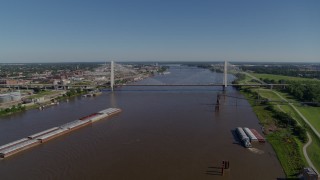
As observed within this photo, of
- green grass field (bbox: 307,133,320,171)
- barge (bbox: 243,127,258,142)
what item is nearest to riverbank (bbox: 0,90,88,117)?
barge (bbox: 243,127,258,142)

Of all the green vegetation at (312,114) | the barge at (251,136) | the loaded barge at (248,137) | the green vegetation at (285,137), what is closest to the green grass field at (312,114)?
the green vegetation at (312,114)

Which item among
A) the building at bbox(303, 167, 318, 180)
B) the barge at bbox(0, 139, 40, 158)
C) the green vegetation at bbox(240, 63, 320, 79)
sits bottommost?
the barge at bbox(0, 139, 40, 158)

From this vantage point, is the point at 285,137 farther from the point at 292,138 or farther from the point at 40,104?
the point at 40,104

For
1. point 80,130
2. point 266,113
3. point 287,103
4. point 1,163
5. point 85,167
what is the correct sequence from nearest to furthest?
point 85,167 → point 1,163 → point 80,130 → point 266,113 → point 287,103

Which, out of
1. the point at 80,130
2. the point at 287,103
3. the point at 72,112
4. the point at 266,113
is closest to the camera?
the point at 80,130

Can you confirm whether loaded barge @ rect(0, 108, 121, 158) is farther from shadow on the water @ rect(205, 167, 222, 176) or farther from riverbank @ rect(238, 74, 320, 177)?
riverbank @ rect(238, 74, 320, 177)

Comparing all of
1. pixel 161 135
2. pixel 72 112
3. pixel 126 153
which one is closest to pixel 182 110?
pixel 161 135

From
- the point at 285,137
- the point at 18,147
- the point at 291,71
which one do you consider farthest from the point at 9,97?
the point at 291,71

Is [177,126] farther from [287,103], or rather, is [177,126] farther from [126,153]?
[287,103]
